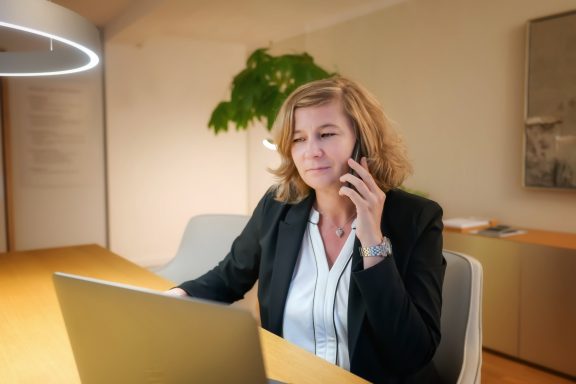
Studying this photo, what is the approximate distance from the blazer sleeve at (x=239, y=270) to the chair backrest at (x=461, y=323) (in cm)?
62

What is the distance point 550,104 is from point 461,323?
7.59ft

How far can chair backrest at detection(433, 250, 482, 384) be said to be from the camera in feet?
4.16

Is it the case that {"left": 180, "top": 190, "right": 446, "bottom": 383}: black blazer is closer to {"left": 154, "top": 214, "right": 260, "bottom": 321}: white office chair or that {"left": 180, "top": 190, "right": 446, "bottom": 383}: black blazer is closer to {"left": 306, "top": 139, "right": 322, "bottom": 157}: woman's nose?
{"left": 306, "top": 139, "right": 322, "bottom": 157}: woman's nose

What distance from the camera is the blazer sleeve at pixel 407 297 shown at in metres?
1.13

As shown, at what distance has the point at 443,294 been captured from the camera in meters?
1.38

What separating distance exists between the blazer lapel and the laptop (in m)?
0.67

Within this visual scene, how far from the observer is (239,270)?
5.36ft

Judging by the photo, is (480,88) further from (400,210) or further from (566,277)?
(400,210)

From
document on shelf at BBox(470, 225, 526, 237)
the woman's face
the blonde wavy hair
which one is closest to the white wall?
document on shelf at BBox(470, 225, 526, 237)

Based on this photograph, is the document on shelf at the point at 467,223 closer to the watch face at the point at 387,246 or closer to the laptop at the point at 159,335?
the watch face at the point at 387,246

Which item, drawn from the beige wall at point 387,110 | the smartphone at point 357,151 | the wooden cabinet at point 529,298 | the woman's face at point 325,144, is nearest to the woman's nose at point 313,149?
the woman's face at point 325,144

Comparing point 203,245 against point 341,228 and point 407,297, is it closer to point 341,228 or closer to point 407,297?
point 341,228

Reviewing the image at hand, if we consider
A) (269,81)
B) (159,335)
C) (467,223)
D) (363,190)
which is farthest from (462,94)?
(159,335)

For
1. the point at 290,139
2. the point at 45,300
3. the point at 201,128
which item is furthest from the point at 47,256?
the point at 201,128
